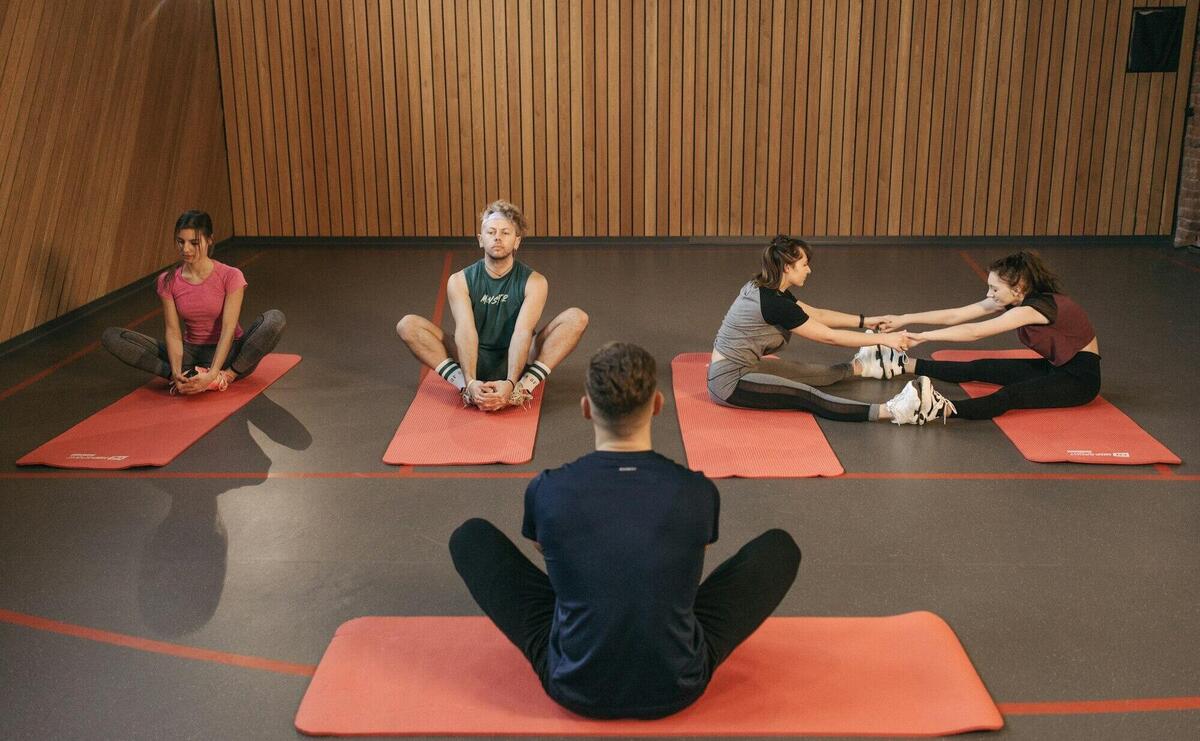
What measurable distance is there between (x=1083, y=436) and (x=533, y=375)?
2.35m

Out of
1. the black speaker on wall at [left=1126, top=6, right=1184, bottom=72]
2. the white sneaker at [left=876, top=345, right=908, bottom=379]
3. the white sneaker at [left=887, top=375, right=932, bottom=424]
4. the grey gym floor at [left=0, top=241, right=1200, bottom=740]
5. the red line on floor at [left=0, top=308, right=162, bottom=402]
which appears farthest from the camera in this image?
the black speaker on wall at [left=1126, top=6, right=1184, bottom=72]

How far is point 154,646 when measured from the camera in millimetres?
3186

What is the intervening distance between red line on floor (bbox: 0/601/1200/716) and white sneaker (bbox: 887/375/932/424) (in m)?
2.12

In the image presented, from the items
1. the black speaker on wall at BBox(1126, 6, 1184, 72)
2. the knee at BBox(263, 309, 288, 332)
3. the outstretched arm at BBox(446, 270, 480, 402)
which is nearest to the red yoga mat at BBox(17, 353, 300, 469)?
the knee at BBox(263, 309, 288, 332)

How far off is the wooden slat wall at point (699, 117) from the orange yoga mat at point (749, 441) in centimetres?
422

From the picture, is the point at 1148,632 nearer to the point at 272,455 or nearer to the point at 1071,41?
the point at 272,455

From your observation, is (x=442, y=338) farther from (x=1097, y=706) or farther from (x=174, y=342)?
(x=1097, y=706)

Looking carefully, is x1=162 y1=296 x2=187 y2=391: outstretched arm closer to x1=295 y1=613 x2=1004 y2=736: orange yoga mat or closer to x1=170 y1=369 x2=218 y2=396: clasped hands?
x1=170 y1=369 x2=218 y2=396: clasped hands

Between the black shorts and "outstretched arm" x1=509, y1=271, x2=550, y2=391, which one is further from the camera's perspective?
the black shorts

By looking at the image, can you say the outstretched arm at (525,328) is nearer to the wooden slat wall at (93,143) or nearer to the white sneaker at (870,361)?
the white sneaker at (870,361)

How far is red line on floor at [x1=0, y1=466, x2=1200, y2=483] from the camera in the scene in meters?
4.37

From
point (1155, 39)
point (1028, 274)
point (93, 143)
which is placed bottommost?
point (1028, 274)

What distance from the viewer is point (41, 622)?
3.32 m

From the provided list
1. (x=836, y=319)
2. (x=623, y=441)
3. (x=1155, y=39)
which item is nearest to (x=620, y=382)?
(x=623, y=441)
